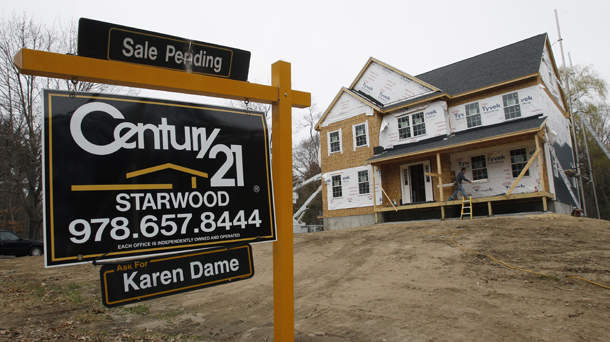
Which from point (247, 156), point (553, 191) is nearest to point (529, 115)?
point (553, 191)

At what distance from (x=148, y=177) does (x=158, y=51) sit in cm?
94

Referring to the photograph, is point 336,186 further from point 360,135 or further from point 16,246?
point 16,246

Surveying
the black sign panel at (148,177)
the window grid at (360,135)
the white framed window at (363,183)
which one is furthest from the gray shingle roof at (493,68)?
the black sign panel at (148,177)

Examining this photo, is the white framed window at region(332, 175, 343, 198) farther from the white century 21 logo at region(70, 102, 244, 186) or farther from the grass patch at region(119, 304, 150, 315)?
the white century 21 logo at region(70, 102, 244, 186)

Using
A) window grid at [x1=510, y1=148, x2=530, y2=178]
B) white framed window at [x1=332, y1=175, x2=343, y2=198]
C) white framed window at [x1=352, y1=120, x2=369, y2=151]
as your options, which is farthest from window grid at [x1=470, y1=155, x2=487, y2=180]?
white framed window at [x1=332, y1=175, x2=343, y2=198]

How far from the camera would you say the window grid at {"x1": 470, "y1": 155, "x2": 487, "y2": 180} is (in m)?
15.5

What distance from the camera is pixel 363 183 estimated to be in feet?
61.2

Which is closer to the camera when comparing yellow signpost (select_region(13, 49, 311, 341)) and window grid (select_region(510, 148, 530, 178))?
yellow signpost (select_region(13, 49, 311, 341))

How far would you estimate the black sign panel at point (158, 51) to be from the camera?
2.37 m

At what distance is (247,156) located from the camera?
9.30ft

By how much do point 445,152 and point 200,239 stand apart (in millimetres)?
14741

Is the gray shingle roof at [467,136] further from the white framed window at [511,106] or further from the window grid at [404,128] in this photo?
the window grid at [404,128]

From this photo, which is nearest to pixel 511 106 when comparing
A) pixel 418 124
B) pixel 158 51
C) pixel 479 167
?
pixel 479 167

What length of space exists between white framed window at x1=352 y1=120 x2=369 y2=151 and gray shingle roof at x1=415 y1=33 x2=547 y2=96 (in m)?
4.34
